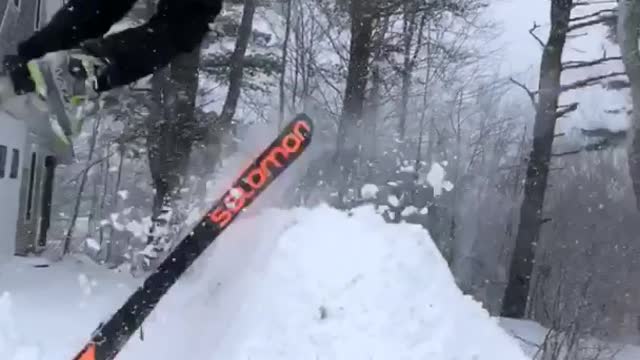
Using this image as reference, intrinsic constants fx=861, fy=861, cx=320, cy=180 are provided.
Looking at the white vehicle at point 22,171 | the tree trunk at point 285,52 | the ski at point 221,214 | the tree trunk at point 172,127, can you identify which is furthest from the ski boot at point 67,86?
the tree trunk at point 285,52

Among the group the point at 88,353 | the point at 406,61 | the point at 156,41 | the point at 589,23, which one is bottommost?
the point at 88,353

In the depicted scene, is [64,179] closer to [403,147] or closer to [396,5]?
[403,147]

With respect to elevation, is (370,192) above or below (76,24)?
below

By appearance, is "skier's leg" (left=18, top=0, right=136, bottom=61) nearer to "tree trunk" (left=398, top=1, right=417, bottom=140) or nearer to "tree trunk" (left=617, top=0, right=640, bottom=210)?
"tree trunk" (left=617, top=0, right=640, bottom=210)

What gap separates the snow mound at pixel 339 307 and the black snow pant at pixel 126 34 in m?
1.54

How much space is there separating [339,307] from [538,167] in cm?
1160

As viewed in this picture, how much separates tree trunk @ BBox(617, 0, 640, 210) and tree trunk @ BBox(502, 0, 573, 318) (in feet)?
10.6

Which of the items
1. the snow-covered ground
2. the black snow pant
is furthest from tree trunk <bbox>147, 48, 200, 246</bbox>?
the black snow pant

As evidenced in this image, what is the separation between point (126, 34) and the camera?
3.11 meters

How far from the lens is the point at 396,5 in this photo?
556 inches

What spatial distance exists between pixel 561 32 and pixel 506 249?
14.9 m

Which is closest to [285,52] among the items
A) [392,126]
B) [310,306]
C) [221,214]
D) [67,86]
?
[392,126]

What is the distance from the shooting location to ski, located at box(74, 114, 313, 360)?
4.11 meters

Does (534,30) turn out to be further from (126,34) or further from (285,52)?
(126,34)
